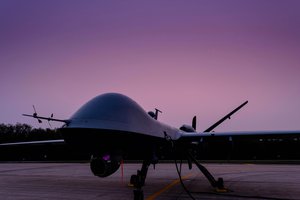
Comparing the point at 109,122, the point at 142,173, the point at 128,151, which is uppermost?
the point at 109,122

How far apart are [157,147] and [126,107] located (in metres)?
2.42

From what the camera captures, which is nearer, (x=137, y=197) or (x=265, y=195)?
(x=137, y=197)

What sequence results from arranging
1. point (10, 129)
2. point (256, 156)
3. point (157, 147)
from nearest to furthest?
point (157, 147)
point (256, 156)
point (10, 129)

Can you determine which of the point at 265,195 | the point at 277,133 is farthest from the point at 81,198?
the point at 277,133

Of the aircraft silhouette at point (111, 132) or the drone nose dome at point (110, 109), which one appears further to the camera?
the drone nose dome at point (110, 109)

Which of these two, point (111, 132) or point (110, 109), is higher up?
point (110, 109)

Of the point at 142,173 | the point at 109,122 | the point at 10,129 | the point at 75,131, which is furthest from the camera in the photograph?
the point at 10,129

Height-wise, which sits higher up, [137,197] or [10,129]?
[10,129]

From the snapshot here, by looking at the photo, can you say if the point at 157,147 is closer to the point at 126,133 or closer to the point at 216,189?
the point at 126,133

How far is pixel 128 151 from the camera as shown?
23.8 feet

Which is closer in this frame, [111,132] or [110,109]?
[111,132]

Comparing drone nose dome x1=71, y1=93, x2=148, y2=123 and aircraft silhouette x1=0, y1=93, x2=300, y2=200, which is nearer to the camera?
aircraft silhouette x1=0, y1=93, x2=300, y2=200

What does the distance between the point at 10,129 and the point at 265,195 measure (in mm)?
103212

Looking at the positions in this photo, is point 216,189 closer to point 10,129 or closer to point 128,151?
point 128,151
